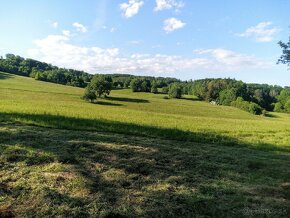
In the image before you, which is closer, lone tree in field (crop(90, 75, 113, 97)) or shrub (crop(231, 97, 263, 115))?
lone tree in field (crop(90, 75, 113, 97))

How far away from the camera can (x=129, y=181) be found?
781 cm

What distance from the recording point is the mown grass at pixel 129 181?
20.5 ft

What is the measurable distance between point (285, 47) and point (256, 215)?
17696 mm

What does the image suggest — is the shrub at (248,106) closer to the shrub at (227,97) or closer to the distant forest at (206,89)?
the distant forest at (206,89)

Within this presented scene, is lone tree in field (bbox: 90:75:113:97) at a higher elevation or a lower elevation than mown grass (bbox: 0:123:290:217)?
higher

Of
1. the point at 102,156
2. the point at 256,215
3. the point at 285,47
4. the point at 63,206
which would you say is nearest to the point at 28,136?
the point at 102,156

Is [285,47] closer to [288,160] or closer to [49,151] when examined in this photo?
[288,160]

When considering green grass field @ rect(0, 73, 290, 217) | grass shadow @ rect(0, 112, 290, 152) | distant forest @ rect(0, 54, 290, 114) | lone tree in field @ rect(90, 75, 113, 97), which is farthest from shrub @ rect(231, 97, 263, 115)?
green grass field @ rect(0, 73, 290, 217)

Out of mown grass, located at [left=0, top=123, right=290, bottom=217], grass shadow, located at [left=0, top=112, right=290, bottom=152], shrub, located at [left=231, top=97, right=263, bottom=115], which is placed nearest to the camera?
mown grass, located at [left=0, top=123, right=290, bottom=217]

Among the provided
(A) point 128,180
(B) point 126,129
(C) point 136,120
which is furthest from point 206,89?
(A) point 128,180

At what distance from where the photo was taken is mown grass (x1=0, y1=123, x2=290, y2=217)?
6.25 meters

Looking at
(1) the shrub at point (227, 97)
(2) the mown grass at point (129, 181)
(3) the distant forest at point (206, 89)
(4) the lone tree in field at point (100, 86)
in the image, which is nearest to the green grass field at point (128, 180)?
(2) the mown grass at point (129, 181)

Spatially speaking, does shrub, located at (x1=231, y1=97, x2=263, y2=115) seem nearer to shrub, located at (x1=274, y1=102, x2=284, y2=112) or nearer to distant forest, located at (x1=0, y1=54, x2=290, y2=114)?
distant forest, located at (x1=0, y1=54, x2=290, y2=114)

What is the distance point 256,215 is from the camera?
627 centimetres
